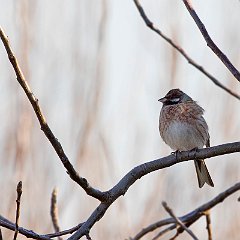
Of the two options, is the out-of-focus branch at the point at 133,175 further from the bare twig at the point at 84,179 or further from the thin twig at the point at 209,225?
the thin twig at the point at 209,225

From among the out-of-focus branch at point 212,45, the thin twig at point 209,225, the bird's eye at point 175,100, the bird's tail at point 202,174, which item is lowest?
the thin twig at point 209,225

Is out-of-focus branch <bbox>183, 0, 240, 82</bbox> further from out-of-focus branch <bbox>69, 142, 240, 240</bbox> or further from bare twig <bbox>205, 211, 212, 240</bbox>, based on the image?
bare twig <bbox>205, 211, 212, 240</bbox>

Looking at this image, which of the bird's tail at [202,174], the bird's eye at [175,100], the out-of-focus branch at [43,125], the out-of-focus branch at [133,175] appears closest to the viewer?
the out-of-focus branch at [43,125]

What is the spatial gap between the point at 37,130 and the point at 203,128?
3.05 ft

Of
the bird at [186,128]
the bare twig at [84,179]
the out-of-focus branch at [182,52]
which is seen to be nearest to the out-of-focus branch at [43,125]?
the bare twig at [84,179]

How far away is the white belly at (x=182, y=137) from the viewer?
3.21 m

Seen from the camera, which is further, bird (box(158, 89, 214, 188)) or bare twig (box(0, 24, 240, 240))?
bird (box(158, 89, 214, 188))

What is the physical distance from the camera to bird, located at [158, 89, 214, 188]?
3225mm

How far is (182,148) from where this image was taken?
10.5 feet

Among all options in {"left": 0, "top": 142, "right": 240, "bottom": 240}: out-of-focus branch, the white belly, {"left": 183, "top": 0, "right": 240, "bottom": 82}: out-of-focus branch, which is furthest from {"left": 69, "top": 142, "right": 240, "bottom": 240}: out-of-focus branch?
the white belly

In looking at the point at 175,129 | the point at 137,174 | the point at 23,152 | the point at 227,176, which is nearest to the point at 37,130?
the point at 23,152

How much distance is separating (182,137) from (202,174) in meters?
0.24

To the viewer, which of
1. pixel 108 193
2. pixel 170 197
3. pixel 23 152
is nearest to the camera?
pixel 108 193

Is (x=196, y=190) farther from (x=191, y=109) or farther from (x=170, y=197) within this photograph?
(x=191, y=109)
